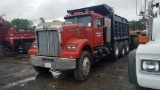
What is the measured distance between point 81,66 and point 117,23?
5.31m

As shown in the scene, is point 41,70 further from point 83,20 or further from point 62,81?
point 83,20

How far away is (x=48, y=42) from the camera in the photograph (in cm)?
612

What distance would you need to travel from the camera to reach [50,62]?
6039mm

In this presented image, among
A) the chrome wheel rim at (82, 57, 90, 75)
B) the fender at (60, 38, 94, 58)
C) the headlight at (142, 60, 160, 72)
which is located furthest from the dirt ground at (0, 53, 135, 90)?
the headlight at (142, 60, 160, 72)

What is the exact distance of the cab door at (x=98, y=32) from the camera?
25.7 feet

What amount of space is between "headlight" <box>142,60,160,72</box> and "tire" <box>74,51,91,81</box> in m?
3.48

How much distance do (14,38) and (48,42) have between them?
8481mm

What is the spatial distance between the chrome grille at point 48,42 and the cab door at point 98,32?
2363mm

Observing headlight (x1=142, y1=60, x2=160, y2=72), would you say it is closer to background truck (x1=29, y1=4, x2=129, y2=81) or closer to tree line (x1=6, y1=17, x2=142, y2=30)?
tree line (x1=6, y1=17, x2=142, y2=30)

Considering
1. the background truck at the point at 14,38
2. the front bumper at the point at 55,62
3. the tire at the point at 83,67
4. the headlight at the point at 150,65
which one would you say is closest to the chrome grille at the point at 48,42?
the front bumper at the point at 55,62

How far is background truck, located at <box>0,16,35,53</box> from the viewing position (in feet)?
44.3

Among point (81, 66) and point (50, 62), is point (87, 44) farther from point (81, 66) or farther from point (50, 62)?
point (50, 62)

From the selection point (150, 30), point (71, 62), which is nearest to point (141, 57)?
point (150, 30)

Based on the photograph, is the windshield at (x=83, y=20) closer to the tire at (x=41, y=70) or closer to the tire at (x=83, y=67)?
the tire at (x=83, y=67)
